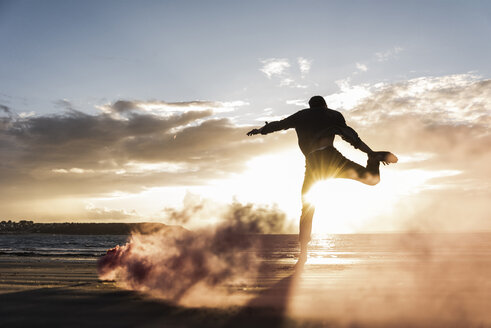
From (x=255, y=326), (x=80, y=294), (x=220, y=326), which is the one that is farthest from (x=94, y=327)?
(x=80, y=294)

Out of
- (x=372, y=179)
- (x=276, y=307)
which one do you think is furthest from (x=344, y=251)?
(x=276, y=307)

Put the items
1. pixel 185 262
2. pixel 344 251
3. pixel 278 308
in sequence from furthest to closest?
pixel 344 251 < pixel 185 262 < pixel 278 308

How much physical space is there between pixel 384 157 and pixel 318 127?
1.21 metres

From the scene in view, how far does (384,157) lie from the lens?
6922 millimetres

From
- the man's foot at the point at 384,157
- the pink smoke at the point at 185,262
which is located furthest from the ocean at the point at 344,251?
the man's foot at the point at 384,157

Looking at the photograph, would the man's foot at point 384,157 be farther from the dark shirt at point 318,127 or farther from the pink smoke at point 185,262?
the pink smoke at point 185,262

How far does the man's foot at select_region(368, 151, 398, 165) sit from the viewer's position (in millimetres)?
6879

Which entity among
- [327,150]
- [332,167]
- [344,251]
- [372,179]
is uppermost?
[327,150]

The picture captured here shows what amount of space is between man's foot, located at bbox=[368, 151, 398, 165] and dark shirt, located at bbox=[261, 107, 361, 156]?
0.34 m

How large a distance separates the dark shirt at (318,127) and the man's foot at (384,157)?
0.34 metres

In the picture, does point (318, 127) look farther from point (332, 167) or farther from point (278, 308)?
point (278, 308)

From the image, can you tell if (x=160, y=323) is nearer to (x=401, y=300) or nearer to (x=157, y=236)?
(x=401, y=300)

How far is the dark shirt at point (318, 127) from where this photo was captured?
7.07 meters

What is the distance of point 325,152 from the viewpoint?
707 cm
